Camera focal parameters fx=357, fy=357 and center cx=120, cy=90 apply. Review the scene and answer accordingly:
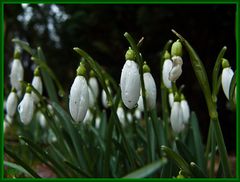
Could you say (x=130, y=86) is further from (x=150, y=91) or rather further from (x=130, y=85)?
(x=150, y=91)

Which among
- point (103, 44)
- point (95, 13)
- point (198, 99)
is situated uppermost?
point (95, 13)

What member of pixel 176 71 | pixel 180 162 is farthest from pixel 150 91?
pixel 180 162

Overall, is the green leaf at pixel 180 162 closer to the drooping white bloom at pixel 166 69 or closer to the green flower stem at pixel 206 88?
the green flower stem at pixel 206 88

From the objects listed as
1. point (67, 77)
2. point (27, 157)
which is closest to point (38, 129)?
point (27, 157)

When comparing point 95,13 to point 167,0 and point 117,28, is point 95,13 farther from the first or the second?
point 167,0

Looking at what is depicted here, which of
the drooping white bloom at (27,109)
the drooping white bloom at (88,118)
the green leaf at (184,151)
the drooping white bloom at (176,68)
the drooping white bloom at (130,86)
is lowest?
the green leaf at (184,151)

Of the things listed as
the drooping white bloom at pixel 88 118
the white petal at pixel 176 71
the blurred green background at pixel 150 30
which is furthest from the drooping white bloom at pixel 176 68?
the blurred green background at pixel 150 30

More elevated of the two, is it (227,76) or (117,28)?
(117,28)

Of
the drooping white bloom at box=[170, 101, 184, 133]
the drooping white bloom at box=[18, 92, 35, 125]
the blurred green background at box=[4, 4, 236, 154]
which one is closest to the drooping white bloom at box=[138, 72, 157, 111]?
the drooping white bloom at box=[170, 101, 184, 133]
